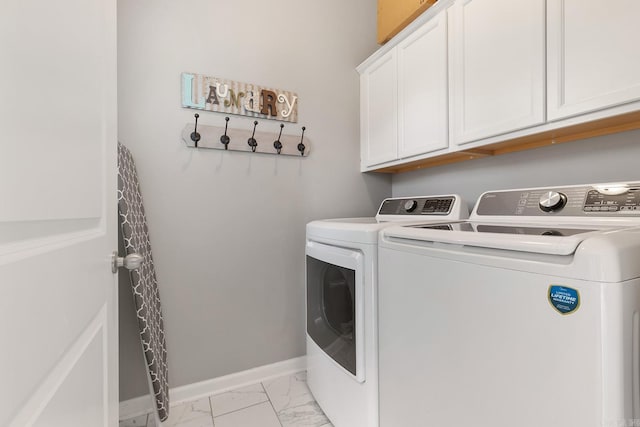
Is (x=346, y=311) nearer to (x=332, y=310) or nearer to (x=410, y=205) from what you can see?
(x=332, y=310)

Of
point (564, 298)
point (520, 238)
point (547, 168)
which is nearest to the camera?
point (564, 298)

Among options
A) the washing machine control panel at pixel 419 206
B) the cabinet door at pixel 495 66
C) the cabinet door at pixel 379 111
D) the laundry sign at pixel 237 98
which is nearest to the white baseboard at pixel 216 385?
the washing machine control panel at pixel 419 206

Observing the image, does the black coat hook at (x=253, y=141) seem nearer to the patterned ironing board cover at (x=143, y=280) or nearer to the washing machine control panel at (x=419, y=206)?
the patterned ironing board cover at (x=143, y=280)

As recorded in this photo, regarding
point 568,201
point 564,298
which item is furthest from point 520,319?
point 568,201

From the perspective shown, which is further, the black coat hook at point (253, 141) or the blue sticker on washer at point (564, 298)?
the black coat hook at point (253, 141)

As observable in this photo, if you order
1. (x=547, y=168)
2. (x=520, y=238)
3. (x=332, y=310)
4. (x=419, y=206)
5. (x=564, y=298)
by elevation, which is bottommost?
(x=332, y=310)

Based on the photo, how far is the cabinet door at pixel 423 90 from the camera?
1563 mm

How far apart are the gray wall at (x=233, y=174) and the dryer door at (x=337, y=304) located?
0.38 m

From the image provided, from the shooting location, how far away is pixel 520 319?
70 cm

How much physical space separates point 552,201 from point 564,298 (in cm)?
70

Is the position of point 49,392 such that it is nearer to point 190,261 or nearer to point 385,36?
point 190,261

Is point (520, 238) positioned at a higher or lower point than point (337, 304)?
higher

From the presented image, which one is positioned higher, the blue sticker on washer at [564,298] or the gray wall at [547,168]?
the gray wall at [547,168]

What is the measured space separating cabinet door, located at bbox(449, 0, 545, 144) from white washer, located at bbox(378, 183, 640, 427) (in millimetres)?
382
